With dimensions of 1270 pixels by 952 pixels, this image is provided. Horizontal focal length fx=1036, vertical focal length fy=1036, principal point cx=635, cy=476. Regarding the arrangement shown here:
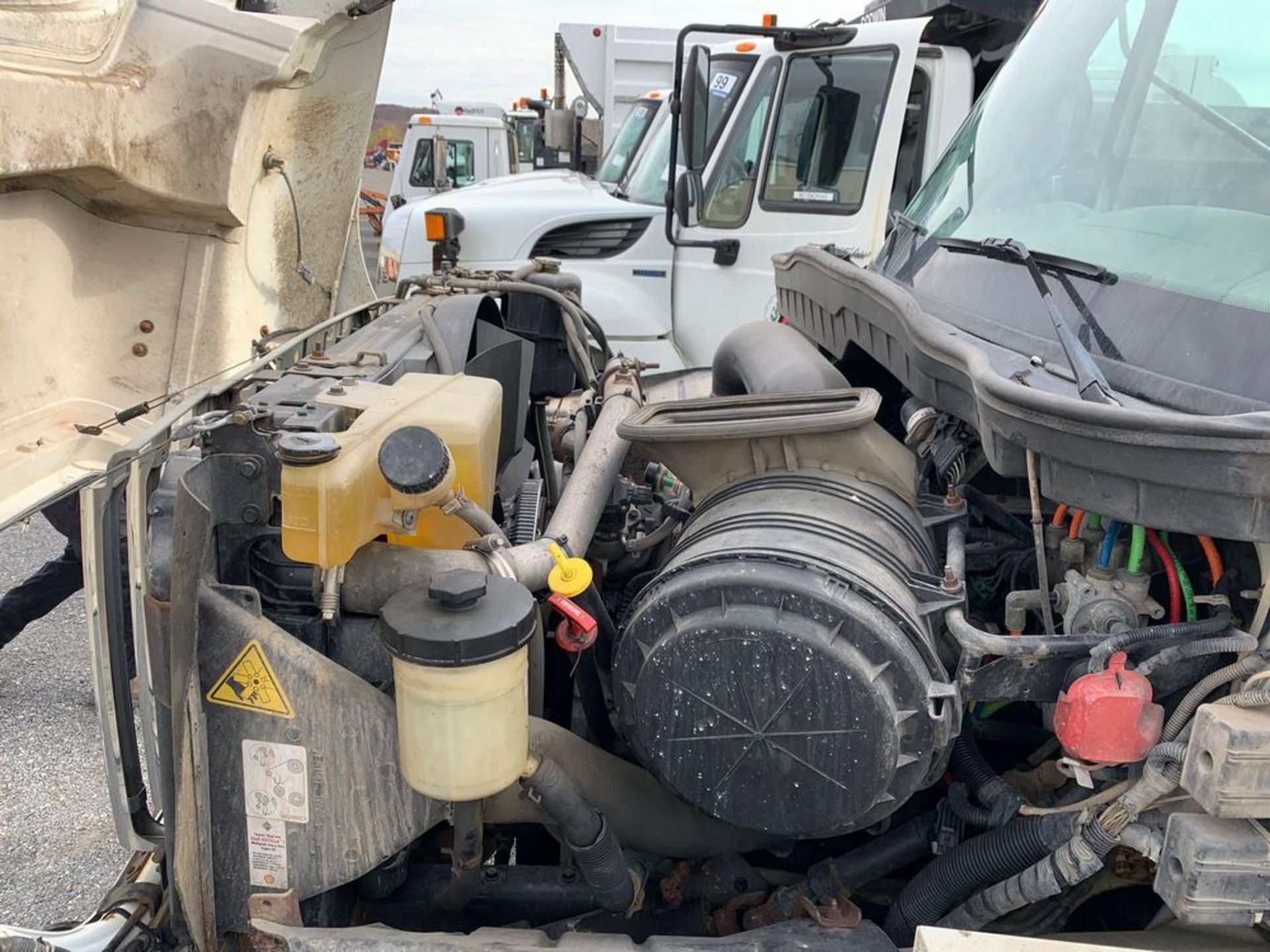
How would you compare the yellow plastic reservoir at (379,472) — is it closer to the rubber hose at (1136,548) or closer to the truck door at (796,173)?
the rubber hose at (1136,548)

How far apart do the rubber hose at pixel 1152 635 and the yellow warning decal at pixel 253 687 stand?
4.10 feet

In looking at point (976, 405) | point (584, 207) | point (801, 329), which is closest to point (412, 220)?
point (584, 207)

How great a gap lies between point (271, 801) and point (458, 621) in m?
0.52

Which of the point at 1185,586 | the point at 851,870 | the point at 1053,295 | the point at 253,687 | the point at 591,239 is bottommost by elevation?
the point at 851,870

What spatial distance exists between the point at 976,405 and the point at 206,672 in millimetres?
1334

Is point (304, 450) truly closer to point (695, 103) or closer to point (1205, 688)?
point (1205, 688)

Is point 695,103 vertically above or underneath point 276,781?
above

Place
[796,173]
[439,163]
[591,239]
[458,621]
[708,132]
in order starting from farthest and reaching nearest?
[439,163] → [591,239] → [708,132] → [796,173] → [458,621]

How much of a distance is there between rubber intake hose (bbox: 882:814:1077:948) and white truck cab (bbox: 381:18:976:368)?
14.9 feet

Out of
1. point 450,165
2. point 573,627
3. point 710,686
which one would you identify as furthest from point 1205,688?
point 450,165

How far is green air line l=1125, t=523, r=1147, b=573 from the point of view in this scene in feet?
5.05

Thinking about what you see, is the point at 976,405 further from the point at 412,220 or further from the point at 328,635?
the point at 412,220

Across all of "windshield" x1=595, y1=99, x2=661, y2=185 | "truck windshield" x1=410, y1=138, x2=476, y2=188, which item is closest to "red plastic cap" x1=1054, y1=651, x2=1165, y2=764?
"windshield" x1=595, y1=99, x2=661, y2=185

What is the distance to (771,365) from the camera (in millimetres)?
2512
